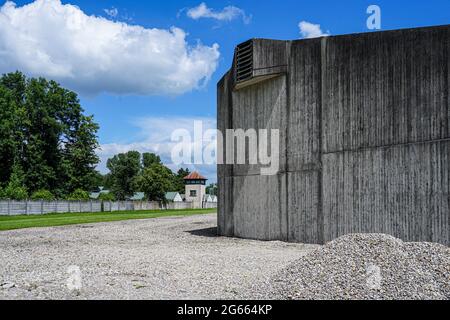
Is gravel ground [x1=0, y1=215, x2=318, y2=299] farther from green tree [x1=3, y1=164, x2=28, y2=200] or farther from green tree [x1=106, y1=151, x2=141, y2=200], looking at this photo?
green tree [x1=106, y1=151, x2=141, y2=200]

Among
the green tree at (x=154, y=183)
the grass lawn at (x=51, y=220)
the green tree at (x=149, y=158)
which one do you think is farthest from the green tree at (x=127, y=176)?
the grass lawn at (x=51, y=220)

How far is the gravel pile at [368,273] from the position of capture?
7.55 m

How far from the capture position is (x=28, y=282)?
893 centimetres

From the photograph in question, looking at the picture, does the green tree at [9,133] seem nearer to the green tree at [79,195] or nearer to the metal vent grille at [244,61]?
the green tree at [79,195]

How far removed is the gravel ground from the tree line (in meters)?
37.5

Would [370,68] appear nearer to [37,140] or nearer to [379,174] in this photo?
[379,174]

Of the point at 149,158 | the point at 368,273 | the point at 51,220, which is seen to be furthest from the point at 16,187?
the point at 149,158

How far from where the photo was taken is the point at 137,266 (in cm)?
1138

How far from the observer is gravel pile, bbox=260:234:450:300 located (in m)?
7.55

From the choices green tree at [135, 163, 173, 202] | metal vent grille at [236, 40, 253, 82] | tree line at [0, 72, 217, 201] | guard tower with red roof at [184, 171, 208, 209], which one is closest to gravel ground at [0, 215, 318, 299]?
metal vent grille at [236, 40, 253, 82]

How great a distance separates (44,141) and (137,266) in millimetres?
52518

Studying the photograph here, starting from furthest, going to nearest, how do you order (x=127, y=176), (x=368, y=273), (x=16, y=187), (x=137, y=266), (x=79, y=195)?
(x=127, y=176) → (x=79, y=195) → (x=16, y=187) → (x=137, y=266) → (x=368, y=273)

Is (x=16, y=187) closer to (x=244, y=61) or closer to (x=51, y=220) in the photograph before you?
(x=51, y=220)
